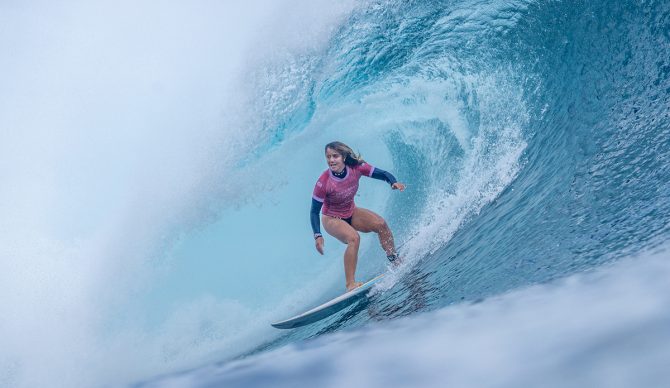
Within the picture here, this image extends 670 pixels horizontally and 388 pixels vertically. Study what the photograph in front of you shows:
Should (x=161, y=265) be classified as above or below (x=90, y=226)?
below

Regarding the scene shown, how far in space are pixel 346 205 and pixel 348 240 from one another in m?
0.36

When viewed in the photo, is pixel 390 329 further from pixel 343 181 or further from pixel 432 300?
pixel 343 181

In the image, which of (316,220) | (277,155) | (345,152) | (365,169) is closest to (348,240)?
(316,220)

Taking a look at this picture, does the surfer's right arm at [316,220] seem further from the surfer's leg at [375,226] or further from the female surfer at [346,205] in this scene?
the surfer's leg at [375,226]

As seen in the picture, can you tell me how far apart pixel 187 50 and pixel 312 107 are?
2.16 meters

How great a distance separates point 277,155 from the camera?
8219 mm

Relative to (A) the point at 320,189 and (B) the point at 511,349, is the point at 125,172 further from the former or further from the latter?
(B) the point at 511,349

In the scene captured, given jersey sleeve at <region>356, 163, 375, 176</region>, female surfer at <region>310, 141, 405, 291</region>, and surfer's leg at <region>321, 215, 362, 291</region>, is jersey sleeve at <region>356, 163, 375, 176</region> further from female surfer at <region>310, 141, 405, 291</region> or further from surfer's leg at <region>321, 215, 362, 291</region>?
surfer's leg at <region>321, 215, 362, 291</region>

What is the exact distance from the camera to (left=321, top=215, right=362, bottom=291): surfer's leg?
5059mm

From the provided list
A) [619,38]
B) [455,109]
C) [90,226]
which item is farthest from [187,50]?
[619,38]

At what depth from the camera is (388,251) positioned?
5273 millimetres

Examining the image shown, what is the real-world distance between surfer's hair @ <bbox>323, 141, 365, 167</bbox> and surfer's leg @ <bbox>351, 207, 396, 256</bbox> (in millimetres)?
494

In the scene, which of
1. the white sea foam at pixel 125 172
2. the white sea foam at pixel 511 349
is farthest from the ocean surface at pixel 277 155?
the white sea foam at pixel 511 349

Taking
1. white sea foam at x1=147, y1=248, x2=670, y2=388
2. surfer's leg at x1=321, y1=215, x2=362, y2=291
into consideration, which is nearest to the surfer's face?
surfer's leg at x1=321, y1=215, x2=362, y2=291
